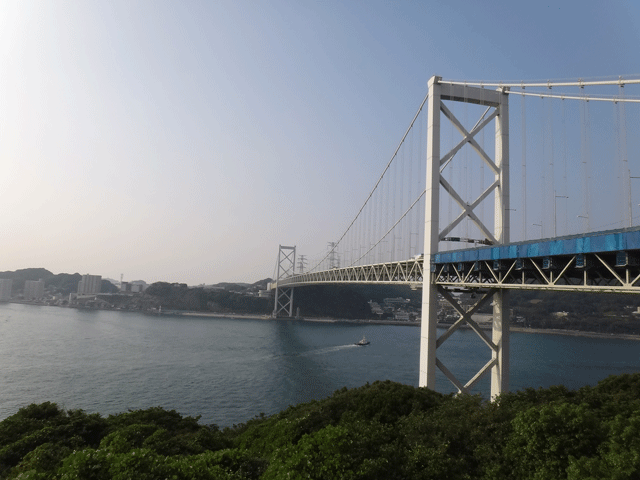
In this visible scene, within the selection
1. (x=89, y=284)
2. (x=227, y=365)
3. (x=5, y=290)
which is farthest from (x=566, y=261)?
(x=5, y=290)

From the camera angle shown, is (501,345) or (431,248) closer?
(501,345)

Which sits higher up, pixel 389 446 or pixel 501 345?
pixel 501 345

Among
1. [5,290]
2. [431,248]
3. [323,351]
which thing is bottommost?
[323,351]

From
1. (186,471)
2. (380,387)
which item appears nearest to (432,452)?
(186,471)

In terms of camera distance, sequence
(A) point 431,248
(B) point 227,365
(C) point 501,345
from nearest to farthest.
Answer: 1. (C) point 501,345
2. (A) point 431,248
3. (B) point 227,365

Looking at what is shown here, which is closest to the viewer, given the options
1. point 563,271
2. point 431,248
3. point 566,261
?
point 563,271

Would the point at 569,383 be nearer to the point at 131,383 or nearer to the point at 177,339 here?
the point at 131,383

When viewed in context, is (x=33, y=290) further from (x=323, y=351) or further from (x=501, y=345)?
(x=501, y=345)
